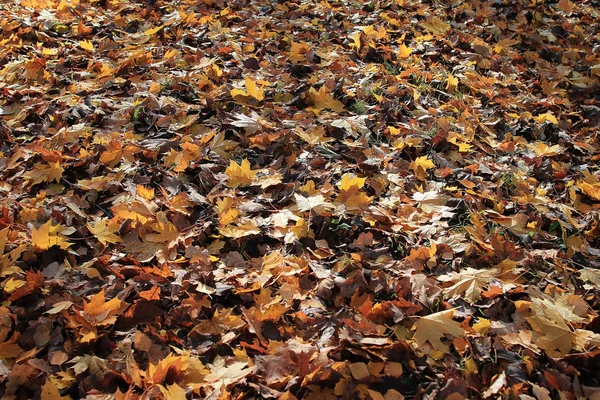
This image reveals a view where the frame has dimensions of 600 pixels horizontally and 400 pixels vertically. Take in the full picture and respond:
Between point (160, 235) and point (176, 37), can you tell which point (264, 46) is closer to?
point (176, 37)

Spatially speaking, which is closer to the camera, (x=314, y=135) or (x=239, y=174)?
(x=239, y=174)

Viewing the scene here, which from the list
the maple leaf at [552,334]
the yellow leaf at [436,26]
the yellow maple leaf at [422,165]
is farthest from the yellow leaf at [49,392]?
the yellow leaf at [436,26]

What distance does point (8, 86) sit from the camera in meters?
2.91

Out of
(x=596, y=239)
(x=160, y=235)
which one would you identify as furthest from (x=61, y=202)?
(x=596, y=239)

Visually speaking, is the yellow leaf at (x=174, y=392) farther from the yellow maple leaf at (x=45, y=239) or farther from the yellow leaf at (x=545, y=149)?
the yellow leaf at (x=545, y=149)

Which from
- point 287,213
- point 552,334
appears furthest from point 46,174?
point 552,334

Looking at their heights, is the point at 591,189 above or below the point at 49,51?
below

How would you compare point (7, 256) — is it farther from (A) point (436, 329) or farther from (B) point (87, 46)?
(B) point (87, 46)

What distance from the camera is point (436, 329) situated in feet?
5.59

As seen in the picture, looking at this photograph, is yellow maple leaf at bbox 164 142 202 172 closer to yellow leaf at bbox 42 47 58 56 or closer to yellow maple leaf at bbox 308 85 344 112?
yellow maple leaf at bbox 308 85 344 112

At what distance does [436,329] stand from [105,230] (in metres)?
1.33

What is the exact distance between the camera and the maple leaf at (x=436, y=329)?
168 centimetres

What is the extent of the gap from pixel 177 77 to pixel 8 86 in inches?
37.2

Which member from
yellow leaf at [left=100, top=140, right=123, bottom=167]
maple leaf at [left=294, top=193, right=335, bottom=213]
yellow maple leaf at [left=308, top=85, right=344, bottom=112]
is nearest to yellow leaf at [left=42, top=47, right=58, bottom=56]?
yellow leaf at [left=100, top=140, right=123, bottom=167]
